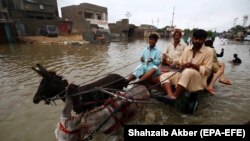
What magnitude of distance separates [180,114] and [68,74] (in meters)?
7.40

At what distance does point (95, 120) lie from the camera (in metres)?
2.97

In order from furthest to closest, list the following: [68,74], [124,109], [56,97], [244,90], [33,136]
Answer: [68,74] < [244,90] < [33,136] < [124,109] < [56,97]

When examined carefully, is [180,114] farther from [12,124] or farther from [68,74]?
[68,74]

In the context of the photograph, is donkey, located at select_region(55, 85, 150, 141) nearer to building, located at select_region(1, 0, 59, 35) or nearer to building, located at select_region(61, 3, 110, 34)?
building, located at select_region(1, 0, 59, 35)

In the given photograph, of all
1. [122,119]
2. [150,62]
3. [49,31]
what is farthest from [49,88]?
[49,31]

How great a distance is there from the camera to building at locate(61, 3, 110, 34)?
1722 inches

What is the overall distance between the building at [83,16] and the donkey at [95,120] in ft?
132

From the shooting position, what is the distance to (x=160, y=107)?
5359mm

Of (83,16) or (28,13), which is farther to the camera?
(83,16)

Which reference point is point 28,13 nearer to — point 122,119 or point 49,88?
point 49,88

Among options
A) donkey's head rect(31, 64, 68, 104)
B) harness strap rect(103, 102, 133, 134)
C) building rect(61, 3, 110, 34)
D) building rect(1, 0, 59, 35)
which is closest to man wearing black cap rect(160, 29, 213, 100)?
harness strap rect(103, 102, 133, 134)

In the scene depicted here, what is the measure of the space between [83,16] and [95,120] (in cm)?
4465

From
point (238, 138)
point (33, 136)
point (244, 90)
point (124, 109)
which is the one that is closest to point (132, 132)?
point (124, 109)

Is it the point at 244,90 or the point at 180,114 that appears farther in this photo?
the point at 244,90
